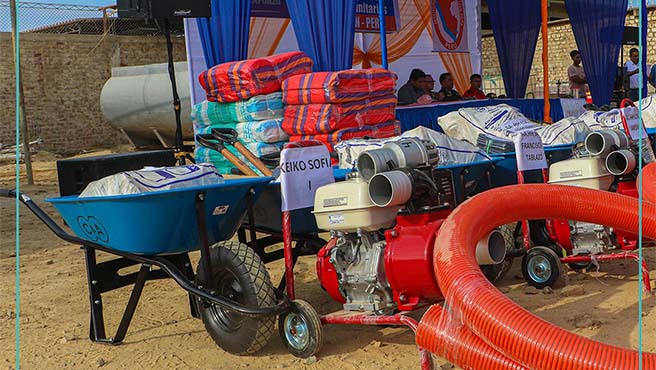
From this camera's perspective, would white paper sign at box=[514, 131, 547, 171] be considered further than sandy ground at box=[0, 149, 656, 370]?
Yes

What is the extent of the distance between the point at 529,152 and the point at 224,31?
3.92m

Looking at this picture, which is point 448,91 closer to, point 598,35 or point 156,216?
point 598,35

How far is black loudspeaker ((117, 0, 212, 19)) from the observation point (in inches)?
241

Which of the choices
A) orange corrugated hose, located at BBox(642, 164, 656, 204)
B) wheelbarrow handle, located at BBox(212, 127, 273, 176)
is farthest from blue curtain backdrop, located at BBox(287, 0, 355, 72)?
orange corrugated hose, located at BBox(642, 164, 656, 204)

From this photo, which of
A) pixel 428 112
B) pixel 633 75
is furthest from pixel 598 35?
pixel 428 112

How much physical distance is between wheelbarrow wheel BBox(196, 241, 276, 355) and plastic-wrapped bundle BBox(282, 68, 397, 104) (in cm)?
301

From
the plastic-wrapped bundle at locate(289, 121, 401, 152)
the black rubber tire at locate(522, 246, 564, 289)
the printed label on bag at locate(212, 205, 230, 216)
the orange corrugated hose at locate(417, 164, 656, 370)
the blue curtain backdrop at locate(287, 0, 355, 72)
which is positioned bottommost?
the black rubber tire at locate(522, 246, 564, 289)

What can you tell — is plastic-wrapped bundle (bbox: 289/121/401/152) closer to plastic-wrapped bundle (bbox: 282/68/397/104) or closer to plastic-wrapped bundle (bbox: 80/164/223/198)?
plastic-wrapped bundle (bbox: 282/68/397/104)

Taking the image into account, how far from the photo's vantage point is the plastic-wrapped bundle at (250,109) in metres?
6.74

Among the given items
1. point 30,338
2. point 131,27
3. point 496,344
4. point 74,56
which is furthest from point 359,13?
point 496,344

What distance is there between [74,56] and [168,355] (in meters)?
12.5

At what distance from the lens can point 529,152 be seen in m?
4.63

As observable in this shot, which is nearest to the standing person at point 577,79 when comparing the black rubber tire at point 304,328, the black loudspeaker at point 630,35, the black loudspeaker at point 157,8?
the black loudspeaker at point 630,35

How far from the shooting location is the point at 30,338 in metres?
3.92
